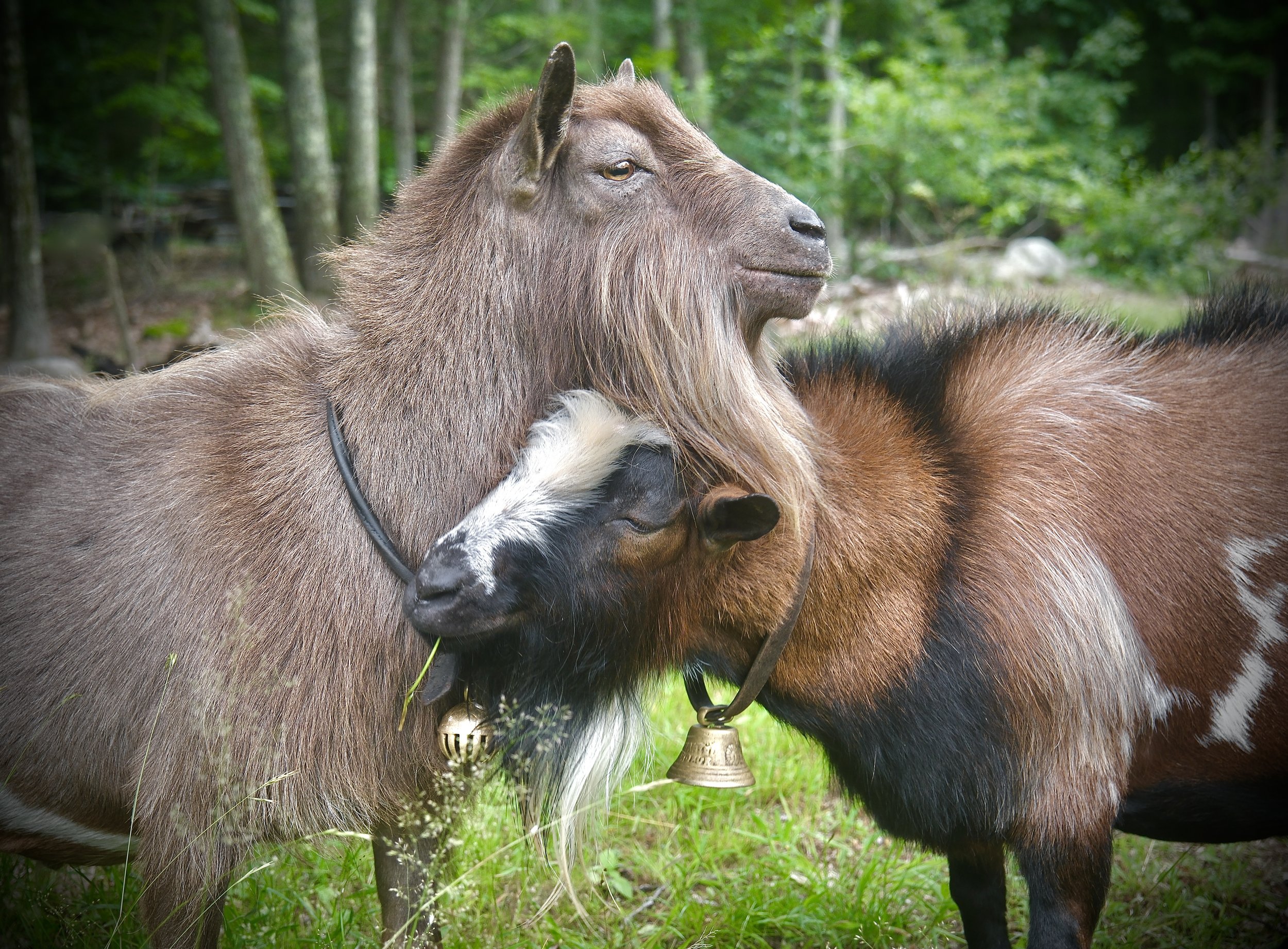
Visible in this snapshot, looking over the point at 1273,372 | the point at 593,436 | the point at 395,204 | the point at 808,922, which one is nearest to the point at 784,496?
the point at 593,436

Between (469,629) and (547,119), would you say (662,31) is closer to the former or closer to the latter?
(547,119)

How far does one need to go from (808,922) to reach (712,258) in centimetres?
225

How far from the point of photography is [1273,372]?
2.56 m

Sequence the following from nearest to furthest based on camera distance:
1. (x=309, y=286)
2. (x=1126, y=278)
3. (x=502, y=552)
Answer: (x=502, y=552) < (x=309, y=286) < (x=1126, y=278)

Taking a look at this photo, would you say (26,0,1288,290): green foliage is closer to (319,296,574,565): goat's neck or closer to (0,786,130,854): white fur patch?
(319,296,574,565): goat's neck

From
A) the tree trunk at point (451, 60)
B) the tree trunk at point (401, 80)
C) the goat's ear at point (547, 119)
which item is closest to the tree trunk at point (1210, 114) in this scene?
the tree trunk at point (451, 60)

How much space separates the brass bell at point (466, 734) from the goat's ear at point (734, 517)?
71 centimetres

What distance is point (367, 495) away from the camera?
2283mm

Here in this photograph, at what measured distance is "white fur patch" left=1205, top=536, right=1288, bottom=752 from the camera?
7.72ft

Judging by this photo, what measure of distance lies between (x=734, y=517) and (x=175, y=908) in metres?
1.61

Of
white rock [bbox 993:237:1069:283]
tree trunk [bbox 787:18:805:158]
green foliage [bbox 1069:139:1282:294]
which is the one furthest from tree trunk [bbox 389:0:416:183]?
green foliage [bbox 1069:139:1282:294]

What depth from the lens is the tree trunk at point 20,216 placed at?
8195mm

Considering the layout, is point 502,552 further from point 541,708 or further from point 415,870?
point 415,870

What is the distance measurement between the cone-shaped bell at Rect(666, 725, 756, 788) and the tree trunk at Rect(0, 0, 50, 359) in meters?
9.05
